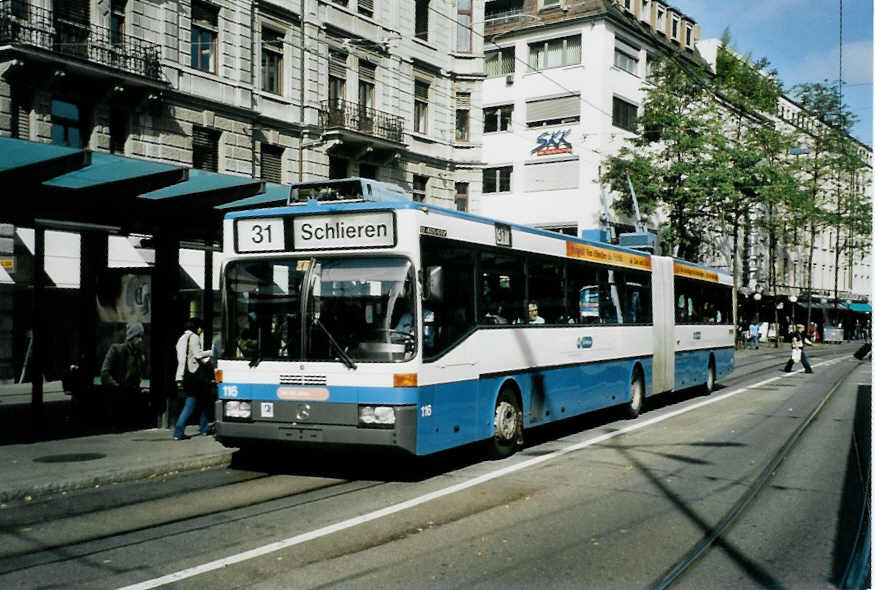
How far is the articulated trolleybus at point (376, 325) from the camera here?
29.8ft

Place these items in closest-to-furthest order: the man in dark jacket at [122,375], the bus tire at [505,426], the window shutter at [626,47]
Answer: the bus tire at [505,426], the man in dark jacket at [122,375], the window shutter at [626,47]

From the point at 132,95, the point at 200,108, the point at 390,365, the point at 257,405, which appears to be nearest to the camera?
the point at 390,365

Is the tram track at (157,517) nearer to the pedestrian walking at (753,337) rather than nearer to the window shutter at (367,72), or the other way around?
the window shutter at (367,72)

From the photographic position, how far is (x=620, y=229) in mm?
46406

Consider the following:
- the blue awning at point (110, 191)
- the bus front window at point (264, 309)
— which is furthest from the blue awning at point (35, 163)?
the bus front window at point (264, 309)

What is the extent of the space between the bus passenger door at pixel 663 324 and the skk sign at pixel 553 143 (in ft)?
92.5

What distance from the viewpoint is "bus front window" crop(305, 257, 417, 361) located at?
9.05 meters

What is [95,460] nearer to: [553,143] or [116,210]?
[116,210]

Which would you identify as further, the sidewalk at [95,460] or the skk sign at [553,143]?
the skk sign at [553,143]

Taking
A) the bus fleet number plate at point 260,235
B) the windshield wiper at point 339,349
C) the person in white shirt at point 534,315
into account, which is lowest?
the windshield wiper at point 339,349

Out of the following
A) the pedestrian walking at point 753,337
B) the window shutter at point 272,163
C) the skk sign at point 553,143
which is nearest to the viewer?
the window shutter at point 272,163

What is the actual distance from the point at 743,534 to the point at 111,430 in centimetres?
909

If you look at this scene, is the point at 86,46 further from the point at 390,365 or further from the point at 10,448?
the point at 390,365

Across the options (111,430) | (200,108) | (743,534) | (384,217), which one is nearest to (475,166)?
(200,108)
